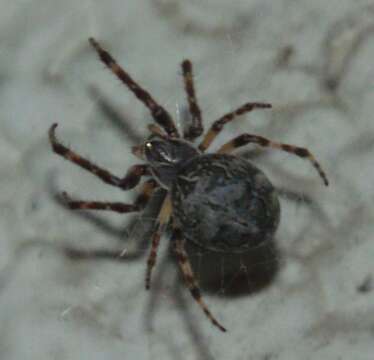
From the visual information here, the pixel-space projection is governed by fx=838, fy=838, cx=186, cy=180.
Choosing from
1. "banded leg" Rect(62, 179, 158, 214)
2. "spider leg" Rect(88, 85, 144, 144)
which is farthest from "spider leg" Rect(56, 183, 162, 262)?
"spider leg" Rect(88, 85, 144, 144)

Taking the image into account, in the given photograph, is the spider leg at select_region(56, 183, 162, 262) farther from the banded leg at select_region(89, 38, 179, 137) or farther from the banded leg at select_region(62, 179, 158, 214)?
the banded leg at select_region(89, 38, 179, 137)

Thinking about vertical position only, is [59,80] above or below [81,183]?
above

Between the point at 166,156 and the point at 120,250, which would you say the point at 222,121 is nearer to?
the point at 166,156

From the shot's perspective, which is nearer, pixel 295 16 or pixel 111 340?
pixel 111 340

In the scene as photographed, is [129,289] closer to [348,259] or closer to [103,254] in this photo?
[103,254]

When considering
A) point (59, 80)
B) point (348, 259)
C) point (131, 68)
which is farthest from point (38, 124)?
point (348, 259)

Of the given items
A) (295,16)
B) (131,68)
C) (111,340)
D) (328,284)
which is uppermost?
(131,68)

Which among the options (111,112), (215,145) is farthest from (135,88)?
(215,145)
